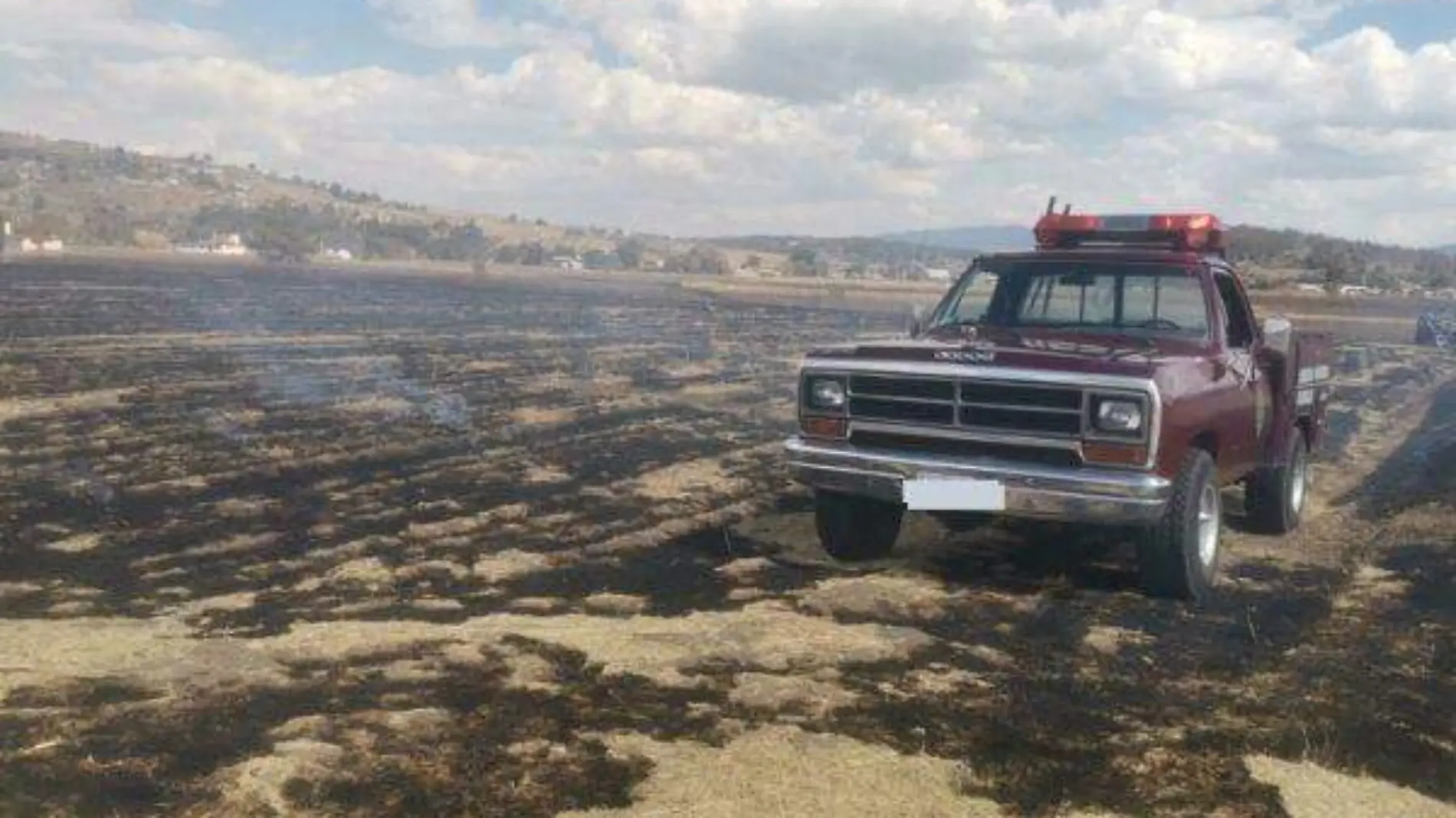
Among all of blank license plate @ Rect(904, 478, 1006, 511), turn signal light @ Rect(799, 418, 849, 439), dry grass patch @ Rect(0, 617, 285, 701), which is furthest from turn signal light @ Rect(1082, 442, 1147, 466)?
dry grass patch @ Rect(0, 617, 285, 701)

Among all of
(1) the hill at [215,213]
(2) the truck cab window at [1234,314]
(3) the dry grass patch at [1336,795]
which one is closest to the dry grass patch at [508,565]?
(3) the dry grass patch at [1336,795]

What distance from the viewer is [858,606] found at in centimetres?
631

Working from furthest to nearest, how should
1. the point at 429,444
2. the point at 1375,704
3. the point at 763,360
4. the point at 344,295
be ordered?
the point at 344,295
the point at 763,360
the point at 429,444
the point at 1375,704

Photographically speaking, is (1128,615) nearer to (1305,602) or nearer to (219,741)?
(1305,602)

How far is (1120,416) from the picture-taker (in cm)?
593

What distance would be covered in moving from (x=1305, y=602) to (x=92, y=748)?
19.8ft

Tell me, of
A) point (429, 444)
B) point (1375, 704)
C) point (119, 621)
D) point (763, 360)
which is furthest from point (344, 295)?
point (1375, 704)

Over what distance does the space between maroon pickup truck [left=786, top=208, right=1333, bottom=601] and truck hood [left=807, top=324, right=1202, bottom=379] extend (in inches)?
0.6

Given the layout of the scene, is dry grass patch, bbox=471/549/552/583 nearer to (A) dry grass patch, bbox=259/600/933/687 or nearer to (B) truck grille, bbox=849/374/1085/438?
(A) dry grass patch, bbox=259/600/933/687

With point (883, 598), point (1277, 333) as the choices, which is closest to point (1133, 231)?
point (1277, 333)

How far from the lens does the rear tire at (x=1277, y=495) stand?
8.26 metres

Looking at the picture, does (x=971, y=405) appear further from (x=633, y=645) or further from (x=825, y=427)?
(x=633, y=645)

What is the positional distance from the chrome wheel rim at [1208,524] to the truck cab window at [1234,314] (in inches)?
46.6

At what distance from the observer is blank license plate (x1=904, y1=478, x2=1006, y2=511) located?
608 centimetres
